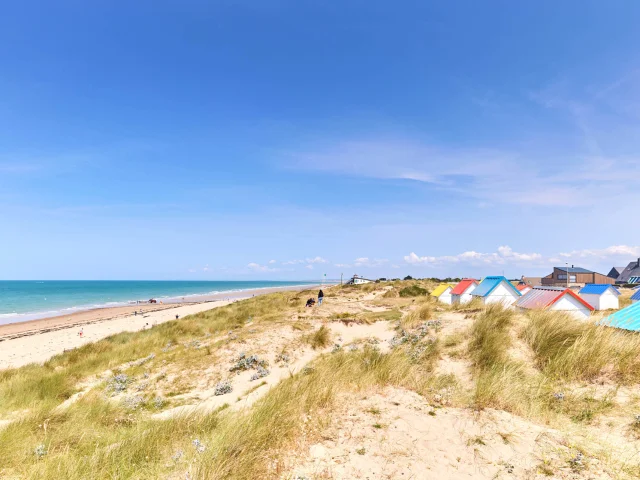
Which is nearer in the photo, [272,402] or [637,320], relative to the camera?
[272,402]

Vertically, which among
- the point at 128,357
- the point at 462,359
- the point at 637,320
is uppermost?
the point at 637,320

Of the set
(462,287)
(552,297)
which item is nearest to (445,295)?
(462,287)

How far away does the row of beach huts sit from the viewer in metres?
11.4

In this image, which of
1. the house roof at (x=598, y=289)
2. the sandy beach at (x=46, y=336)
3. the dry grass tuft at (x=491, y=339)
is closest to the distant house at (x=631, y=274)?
the house roof at (x=598, y=289)

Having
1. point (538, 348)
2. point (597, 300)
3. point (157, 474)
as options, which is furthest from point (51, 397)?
point (597, 300)

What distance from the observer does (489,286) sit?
88.0ft

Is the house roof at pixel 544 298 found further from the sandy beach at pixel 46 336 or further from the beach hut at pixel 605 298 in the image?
the sandy beach at pixel 46 336

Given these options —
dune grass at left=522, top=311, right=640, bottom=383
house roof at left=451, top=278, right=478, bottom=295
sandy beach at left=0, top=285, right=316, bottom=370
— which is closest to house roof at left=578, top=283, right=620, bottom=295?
house roof at left=451, top=278, right=478, bottom=295

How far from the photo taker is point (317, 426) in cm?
534

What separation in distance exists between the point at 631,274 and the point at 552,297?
313 feet

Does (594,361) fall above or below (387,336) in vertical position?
above

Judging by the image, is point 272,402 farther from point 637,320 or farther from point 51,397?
point 637,320

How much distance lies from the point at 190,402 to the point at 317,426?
6496mm

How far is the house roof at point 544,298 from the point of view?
53.4 ft
